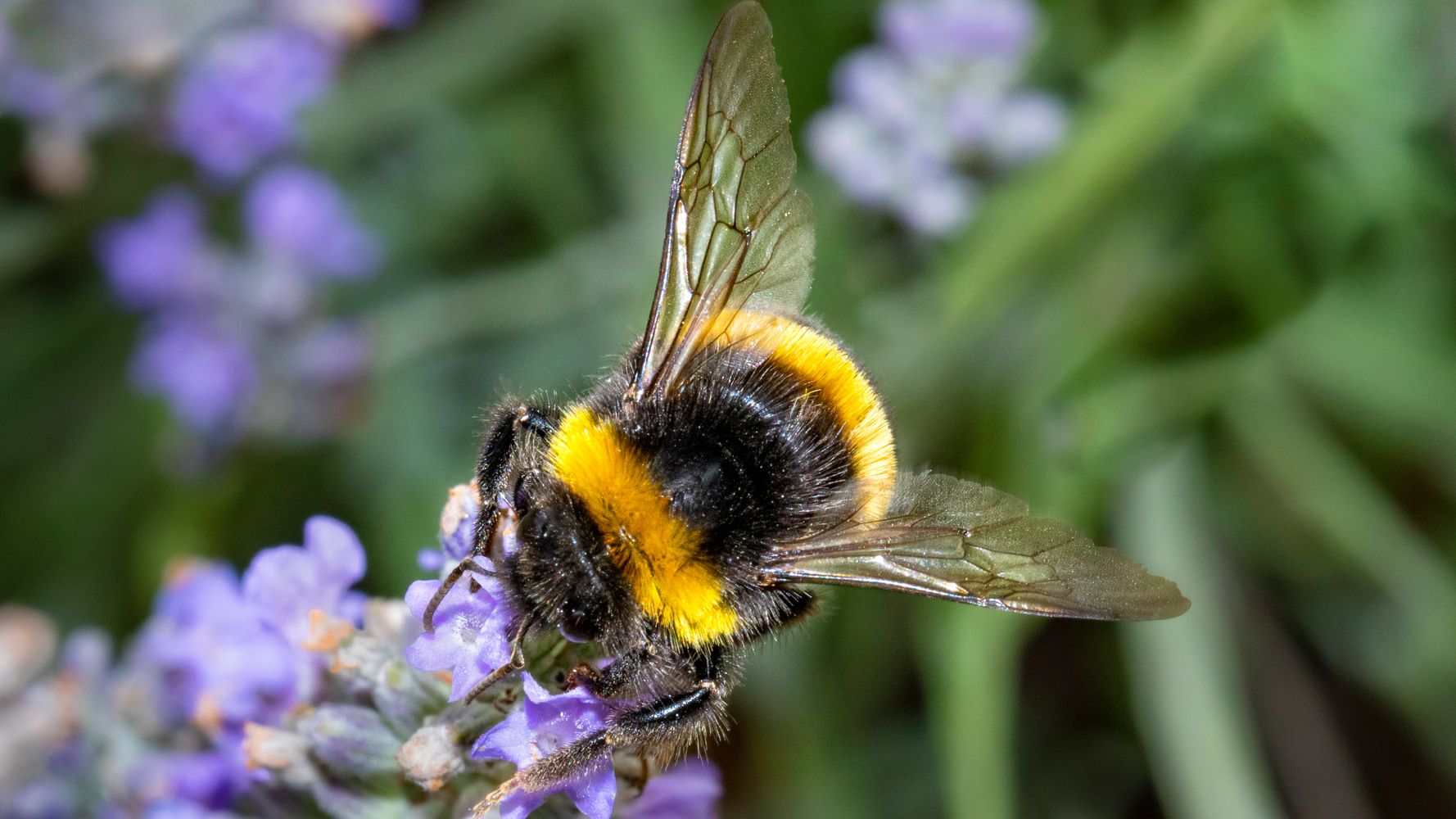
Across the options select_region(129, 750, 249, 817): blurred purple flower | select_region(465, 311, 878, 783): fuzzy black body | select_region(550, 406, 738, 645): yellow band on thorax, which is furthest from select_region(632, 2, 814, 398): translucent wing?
select_region(129, 750, 249, 817): blurred purple flower

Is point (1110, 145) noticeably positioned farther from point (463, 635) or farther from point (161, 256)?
point (161, 256)

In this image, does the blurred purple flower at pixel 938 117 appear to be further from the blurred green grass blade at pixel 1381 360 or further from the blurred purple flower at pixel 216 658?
the blurred purple flower at pixel 216 658

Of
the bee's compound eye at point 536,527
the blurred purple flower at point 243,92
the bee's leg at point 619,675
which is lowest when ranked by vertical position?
the bee's leg at point 619,675

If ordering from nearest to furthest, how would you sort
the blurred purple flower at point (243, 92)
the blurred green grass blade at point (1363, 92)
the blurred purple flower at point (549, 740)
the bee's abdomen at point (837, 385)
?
1. the blurred purple flower at point (549, 740)
2. the bee's abdomen at point (837, 385)
3. the blurred green grass blade at point (1363, 92)
4. the blurred purple flower at point (243, 92)

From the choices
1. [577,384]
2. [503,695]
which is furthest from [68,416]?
[503,695]

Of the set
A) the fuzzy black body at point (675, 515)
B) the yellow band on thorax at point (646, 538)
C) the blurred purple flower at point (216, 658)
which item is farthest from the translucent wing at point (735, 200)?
the blurred purple flower at point (216, 658)

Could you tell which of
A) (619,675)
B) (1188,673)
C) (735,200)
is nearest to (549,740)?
(619,675)

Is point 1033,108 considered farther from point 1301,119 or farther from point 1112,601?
point 1112,601
